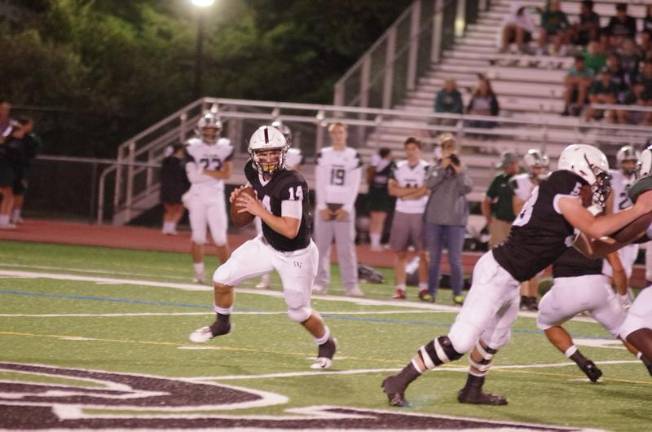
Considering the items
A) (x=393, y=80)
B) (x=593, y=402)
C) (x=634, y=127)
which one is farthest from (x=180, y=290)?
A: (x=393, y=80)

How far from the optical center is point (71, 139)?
30.5m

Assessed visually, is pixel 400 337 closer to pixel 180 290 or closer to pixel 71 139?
pixel 180 290

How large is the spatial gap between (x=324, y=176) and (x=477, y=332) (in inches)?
319

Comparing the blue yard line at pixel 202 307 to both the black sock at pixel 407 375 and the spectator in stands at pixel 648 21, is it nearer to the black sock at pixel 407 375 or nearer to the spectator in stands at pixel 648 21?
the black sock at pixel 407 375

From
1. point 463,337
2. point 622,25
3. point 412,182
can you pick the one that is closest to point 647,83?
point 622,25

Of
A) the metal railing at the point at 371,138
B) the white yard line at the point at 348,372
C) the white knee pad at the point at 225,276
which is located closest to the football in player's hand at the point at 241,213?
the white knee pad at the point at 225,276

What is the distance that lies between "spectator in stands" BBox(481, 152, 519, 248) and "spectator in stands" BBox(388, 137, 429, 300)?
0.89 metres

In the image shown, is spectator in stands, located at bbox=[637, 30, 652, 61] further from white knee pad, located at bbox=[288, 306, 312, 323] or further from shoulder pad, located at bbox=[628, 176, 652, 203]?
shoulder pad, located at bbox=[628, 176, 652, 203]

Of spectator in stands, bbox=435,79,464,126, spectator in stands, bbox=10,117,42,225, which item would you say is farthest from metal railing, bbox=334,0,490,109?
spectator in stands, bbox=10,117,42,225

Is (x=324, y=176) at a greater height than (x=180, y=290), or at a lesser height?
greater

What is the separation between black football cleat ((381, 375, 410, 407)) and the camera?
8.87 m

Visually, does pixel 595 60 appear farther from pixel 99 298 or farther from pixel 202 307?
pixel 99 298

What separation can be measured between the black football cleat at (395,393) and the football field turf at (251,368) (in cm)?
7

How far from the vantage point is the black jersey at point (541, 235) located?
906 centimetres
